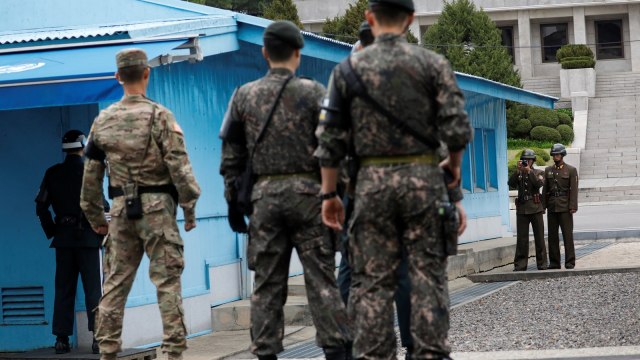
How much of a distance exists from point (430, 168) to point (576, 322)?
5509 millimetres

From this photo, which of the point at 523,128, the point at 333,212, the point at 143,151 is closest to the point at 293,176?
the point at 333,212

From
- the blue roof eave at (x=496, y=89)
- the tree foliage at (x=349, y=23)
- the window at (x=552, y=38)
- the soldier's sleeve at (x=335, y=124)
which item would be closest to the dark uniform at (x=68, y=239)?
the soldier's sleeve at (x=335, y=124)

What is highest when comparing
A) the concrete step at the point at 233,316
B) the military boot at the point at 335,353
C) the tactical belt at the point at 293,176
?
the tactical belt at the point at 293,176

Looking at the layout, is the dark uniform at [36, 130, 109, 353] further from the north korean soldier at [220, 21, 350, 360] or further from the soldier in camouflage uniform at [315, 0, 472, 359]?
the soldier in camouflage uniform at [315, 0, 472, 359]

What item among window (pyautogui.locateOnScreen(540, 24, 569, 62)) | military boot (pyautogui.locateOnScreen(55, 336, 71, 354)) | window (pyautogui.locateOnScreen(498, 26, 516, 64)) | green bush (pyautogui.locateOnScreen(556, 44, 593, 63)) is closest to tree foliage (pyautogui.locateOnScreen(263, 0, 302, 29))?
green bush (pyautogui.locateOnScreen(556, 44, 593, 63))

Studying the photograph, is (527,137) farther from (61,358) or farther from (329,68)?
(61,358)

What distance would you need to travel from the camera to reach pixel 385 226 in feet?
20.6

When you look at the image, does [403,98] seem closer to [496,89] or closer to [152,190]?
[152,190]

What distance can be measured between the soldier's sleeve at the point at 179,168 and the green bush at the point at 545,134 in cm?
4045

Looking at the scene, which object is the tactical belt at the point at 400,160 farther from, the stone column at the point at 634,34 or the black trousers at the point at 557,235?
the stone column at the point at 634,34

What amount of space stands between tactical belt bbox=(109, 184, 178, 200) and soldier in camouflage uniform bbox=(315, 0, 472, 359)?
195 cm

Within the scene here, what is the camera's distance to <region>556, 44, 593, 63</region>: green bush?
54906 mm

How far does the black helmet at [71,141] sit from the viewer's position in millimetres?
10438

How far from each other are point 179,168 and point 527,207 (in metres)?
11.1
